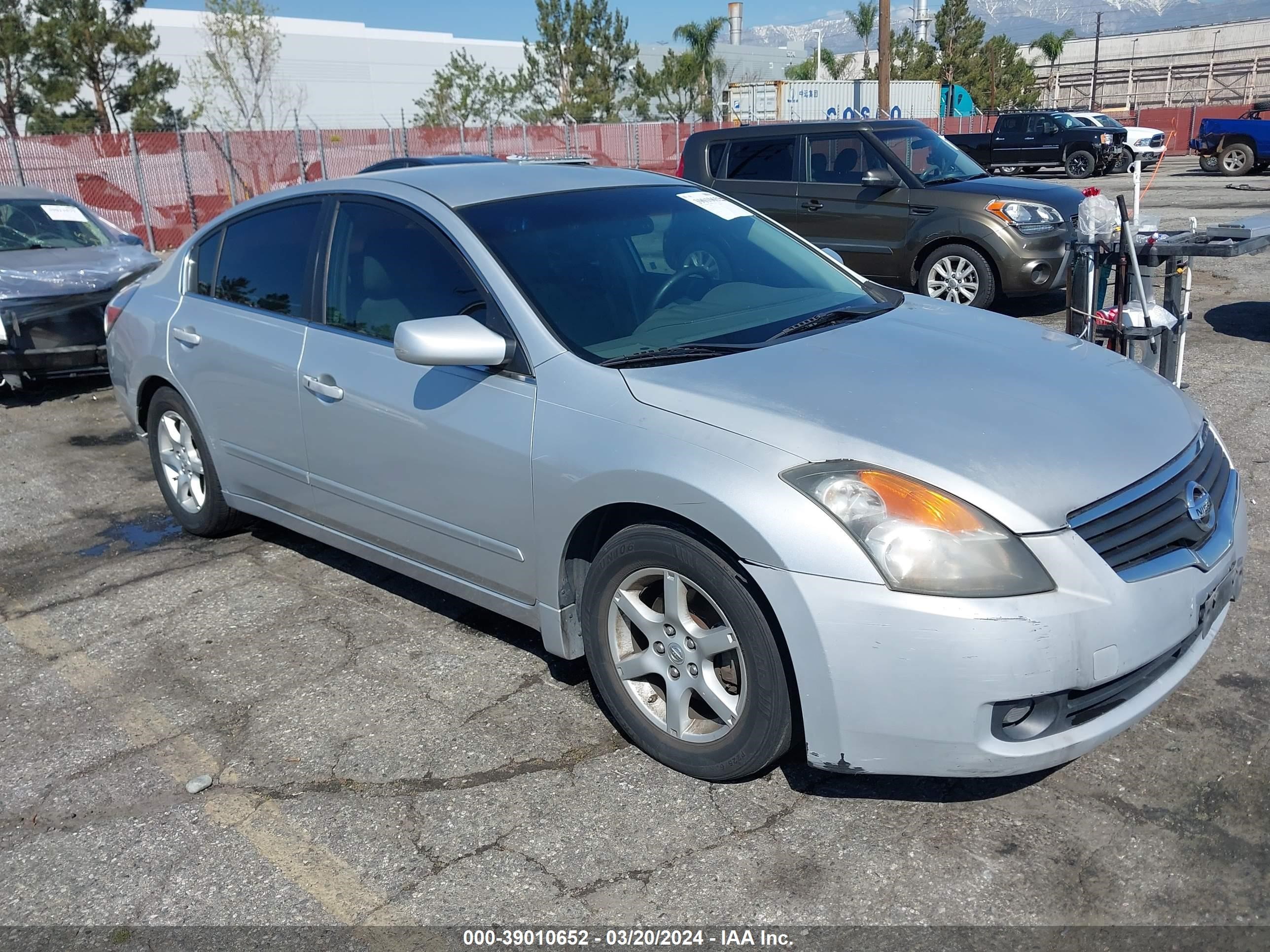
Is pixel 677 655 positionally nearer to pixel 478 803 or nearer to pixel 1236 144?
pixel 478 803

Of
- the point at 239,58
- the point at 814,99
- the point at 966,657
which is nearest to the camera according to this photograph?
the point at 966,657

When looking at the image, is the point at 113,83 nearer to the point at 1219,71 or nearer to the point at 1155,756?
the point at 1155,756

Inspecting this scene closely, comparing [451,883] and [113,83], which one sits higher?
[113,83]

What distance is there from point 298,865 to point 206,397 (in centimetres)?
253

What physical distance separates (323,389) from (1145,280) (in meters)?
4.59

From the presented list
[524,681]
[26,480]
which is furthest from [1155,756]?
[26,480]

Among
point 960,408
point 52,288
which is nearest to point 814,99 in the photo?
point 52,288

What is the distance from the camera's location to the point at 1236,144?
1029 inches

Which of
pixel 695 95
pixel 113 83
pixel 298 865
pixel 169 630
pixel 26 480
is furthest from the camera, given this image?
pixel 695 95

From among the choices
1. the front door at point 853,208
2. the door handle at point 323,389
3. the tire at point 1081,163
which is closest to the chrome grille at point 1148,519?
the door handle at point 323,389

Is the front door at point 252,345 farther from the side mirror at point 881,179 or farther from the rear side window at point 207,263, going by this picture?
the side mirror at point 881,179

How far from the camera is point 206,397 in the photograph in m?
4.78

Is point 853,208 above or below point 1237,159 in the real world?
above

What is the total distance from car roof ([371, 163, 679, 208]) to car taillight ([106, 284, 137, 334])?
178 cm
